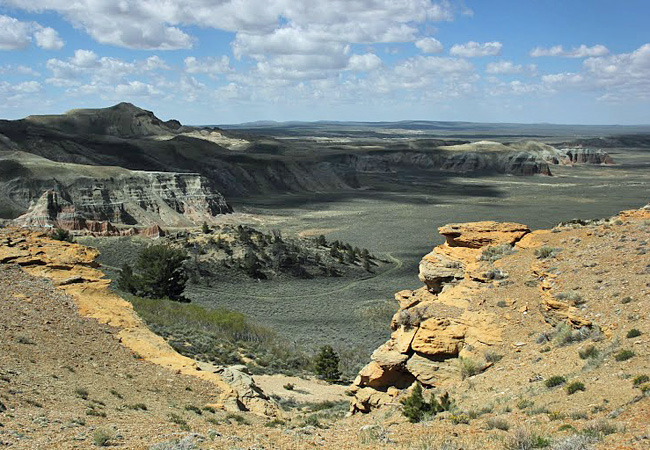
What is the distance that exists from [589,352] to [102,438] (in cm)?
984

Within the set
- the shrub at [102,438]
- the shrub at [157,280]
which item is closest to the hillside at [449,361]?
A: the shrub at [102,438]

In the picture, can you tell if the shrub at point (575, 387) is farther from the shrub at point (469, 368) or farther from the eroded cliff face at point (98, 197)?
the eroded cliff face at point (98, 197)

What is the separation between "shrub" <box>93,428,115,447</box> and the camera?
10.6 metres

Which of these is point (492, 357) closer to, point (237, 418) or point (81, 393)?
point (237, 418)

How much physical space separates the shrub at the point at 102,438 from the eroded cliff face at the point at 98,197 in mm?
57864

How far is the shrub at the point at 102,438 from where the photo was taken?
10641 mm

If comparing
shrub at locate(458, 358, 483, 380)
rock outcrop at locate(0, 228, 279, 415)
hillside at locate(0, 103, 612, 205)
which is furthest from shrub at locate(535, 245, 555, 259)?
hillside at locate(0, 103, 612, 205)

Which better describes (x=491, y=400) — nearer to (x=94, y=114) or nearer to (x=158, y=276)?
(x=158, y=276)

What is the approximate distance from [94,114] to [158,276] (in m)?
142

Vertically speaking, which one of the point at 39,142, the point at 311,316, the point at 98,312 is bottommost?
the point at 311,316

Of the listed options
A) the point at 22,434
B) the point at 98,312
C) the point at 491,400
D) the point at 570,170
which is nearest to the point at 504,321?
the point at 491,400

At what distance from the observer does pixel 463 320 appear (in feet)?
56.4

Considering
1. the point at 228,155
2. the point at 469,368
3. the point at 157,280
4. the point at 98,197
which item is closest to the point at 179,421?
the point at 469,368

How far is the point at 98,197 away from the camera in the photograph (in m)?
74.7
